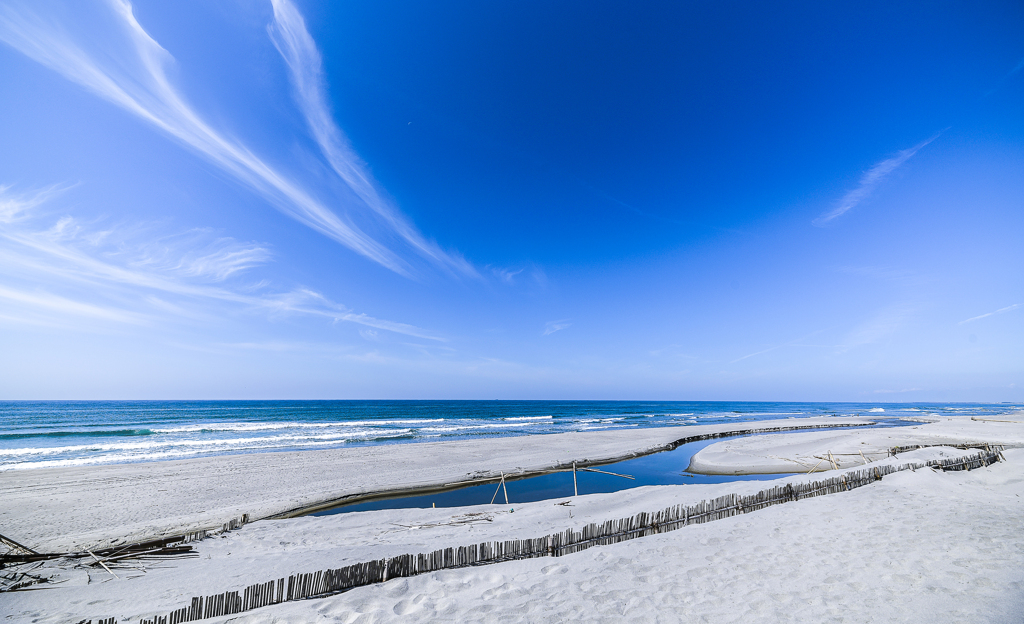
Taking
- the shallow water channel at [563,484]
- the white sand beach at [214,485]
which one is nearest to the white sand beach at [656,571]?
the white sand beach at [214,485]

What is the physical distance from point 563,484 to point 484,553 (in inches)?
385

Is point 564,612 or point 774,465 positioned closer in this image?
point 564,612

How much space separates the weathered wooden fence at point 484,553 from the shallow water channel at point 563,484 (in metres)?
5.58

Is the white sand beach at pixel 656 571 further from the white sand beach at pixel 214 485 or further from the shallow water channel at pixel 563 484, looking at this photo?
the shallow water channel at pixel 563 484

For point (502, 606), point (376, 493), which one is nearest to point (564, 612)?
point (502, 606)

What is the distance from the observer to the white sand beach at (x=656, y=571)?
5.20 m

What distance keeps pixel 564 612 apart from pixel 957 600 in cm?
550

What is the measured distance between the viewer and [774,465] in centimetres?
1862

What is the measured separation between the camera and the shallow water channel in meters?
13.2

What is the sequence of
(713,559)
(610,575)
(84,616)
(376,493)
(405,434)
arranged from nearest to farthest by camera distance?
(84,616) → (610,575) → (713,559) → (376,493) → (405,434)

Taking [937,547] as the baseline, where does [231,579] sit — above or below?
below

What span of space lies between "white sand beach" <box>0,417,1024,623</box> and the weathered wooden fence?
0.15 m

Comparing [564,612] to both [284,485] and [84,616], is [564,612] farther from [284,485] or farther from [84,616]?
[284,485]

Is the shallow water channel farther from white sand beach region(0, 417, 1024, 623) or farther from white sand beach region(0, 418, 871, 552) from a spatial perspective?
white sand beach region(0, 417, 1024, 623)
